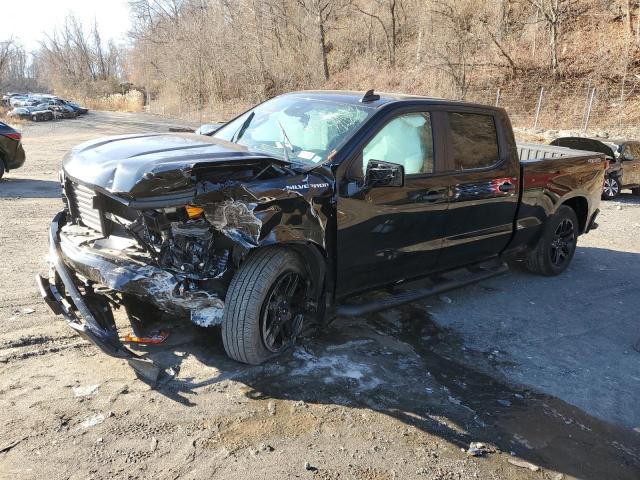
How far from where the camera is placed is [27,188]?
33.8 ft

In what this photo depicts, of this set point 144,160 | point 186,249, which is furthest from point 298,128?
point 186,249

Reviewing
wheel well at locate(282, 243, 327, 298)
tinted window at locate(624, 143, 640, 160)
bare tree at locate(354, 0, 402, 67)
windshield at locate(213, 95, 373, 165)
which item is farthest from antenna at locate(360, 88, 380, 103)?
bare tree at locate(354, 0, 402, 67)

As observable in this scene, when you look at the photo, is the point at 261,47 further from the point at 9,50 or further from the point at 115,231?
the point at 115,231

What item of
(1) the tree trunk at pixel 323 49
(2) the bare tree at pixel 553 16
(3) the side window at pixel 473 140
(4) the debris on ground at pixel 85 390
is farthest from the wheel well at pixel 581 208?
(1) the tree trunk at pixel 323 49

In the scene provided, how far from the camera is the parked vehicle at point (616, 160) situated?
12812 mm

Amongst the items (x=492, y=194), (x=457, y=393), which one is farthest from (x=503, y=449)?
(x=492, y=194)

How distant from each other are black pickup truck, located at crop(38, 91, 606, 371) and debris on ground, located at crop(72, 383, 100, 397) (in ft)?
1.00

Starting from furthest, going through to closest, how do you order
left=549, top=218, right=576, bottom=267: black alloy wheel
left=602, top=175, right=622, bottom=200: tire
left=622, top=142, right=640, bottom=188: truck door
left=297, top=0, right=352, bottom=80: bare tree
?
left=297, top=0, right=352, bottom=80: bare tree → left=622, top=142, right=640, bottom=188: truck door → left=602, top=175, right=622, bottom=200: tire → left=549, top=218, right=576, bottom=267: black alloy wheel

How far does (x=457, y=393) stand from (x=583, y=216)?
3.99 metres

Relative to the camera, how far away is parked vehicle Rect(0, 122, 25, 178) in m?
10.8

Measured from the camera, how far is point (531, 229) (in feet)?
19.3

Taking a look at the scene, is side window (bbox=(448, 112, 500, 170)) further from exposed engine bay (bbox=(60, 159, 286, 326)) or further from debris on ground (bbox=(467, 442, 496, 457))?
debris on ground (bbox=(467, 442, 496, 457))

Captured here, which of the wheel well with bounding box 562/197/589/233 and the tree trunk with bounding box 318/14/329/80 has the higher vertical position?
the tree trunk with bounding box 318/14/329/80

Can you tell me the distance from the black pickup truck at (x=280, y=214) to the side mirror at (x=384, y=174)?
1cm
